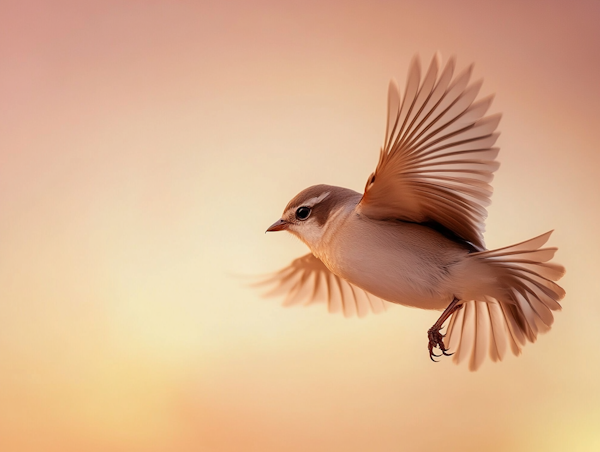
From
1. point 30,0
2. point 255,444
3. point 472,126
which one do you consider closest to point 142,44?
point 30,0

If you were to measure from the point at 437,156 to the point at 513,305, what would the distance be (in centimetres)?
30

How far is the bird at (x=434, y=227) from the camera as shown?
2.65ft

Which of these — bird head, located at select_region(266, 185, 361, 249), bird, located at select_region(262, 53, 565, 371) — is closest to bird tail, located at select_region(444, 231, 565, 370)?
bird, located at select_region(262, 53, 565, 371)

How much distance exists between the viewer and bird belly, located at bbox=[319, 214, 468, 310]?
0.91 metres

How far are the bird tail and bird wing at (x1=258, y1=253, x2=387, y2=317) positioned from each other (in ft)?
0.81

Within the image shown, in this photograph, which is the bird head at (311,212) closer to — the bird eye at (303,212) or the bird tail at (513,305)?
the bird eye at (303,212)

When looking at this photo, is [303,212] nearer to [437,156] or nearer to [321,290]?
[437,156]

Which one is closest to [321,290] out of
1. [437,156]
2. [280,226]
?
[280,226]

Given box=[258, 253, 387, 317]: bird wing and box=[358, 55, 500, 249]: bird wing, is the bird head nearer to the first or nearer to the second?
box=[358, 55, 500, 249]: bird wing

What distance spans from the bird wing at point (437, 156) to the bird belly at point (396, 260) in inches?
1.1

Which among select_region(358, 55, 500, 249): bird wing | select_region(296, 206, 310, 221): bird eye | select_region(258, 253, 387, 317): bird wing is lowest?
select_region(258, 253, 387, 317): bird wing

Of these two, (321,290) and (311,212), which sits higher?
(311,212)

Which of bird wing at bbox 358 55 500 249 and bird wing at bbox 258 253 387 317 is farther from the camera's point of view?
bird wing at bbox 258 253 387 317

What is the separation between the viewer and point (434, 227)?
3.27 ft
